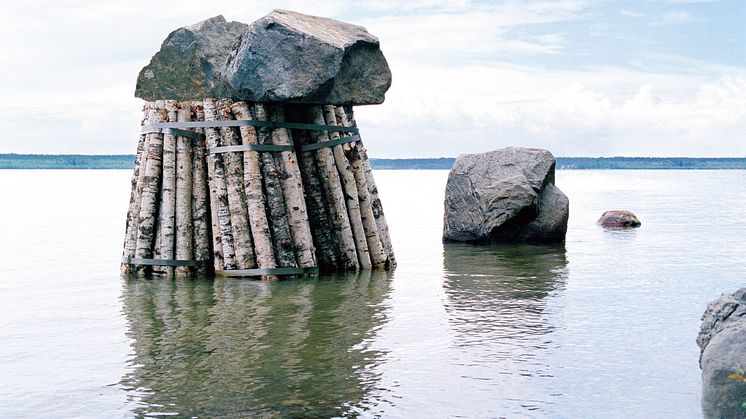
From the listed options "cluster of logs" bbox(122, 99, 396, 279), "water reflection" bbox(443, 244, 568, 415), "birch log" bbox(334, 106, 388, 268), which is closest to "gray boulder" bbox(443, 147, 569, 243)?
"water reflection" bbox(443, 244, 568, 415)

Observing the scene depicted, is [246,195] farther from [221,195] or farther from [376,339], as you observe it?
[376,339]

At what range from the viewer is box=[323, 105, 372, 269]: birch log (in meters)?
13.9

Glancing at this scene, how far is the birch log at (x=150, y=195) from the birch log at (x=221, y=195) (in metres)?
0.81

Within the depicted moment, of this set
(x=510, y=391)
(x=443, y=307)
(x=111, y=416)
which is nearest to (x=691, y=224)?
(x=443, y=307)

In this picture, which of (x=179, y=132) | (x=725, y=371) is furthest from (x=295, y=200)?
(x=725, y=371)

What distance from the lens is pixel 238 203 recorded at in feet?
42.7

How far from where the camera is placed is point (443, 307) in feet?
36.9

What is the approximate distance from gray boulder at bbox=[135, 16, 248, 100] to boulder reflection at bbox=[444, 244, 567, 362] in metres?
4.86

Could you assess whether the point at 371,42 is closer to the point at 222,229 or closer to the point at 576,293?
the point at 222,229

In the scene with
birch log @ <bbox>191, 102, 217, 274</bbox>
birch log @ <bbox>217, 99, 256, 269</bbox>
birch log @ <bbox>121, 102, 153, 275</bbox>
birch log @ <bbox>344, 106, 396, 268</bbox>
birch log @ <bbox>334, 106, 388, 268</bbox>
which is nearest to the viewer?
birch log @ <bbox>217, 99, 256, 269</bbox>

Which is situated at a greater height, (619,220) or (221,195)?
(221,195)

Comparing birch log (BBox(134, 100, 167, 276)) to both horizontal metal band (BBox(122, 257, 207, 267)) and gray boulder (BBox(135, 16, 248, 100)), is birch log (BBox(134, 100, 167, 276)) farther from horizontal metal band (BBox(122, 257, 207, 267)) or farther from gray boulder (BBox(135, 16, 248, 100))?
gray boulder (BBox(135, 16, 248, 100))

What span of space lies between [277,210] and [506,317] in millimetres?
4078

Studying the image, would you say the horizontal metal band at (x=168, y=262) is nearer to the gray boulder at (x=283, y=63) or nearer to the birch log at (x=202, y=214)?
the birch log at (x=202, y=214)
